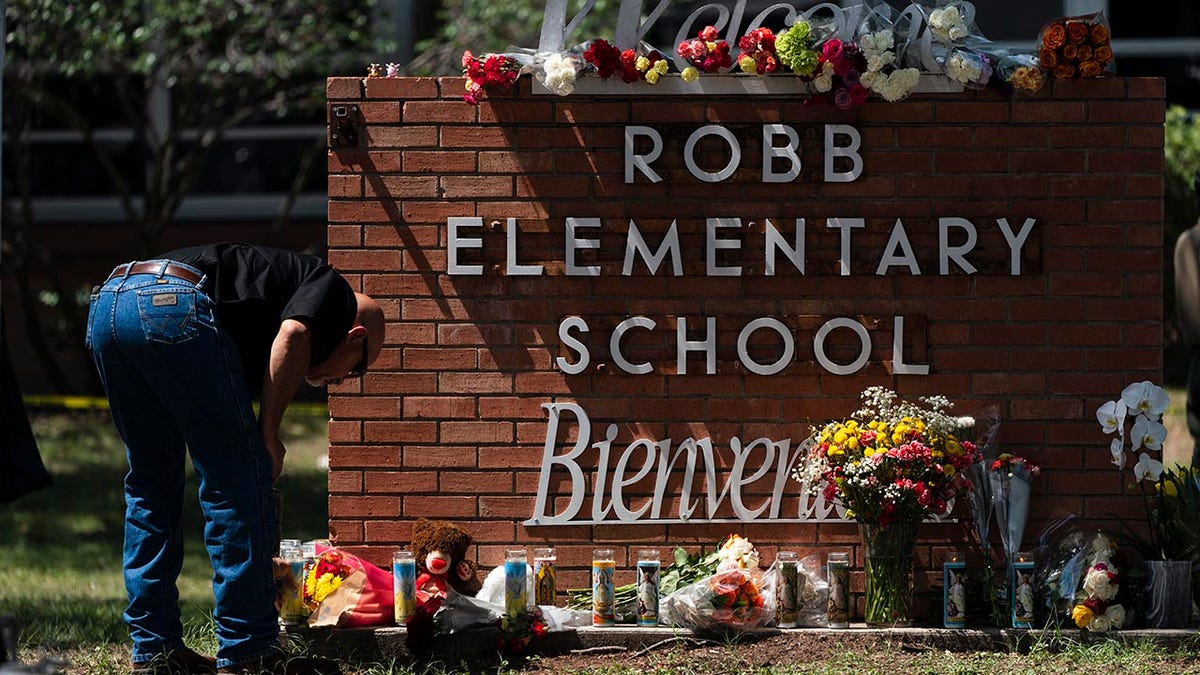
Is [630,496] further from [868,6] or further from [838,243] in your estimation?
[868,6]

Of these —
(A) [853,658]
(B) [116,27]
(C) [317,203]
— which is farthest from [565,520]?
(C) [317,203]

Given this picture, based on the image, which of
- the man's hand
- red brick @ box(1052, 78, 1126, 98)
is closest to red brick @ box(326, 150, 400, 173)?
the man's hand

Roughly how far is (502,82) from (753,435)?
155 centimetres

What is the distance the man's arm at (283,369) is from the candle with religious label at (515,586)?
101cm

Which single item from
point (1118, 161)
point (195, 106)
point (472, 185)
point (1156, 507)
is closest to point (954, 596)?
point (1156, 507)

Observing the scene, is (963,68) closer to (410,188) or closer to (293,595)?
(410,188)

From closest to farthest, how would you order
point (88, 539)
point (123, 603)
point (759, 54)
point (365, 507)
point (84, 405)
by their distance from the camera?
1. point (759, 54)
2. point (365, 507)
3. point (123, 603)
4. point (88, 539)
5. point (84, 405)

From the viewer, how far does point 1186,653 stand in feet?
15.6

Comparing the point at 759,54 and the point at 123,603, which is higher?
the point at 759,54

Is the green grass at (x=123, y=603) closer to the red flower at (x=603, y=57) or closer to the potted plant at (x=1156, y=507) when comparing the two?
the potted plant at (x=1156, y=507)

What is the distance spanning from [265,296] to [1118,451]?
2957 millimetres

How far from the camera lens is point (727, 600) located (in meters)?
4.83

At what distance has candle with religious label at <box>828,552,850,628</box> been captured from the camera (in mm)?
4992

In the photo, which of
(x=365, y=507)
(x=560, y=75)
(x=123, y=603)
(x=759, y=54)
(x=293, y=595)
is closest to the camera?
(x=293, y=595)
